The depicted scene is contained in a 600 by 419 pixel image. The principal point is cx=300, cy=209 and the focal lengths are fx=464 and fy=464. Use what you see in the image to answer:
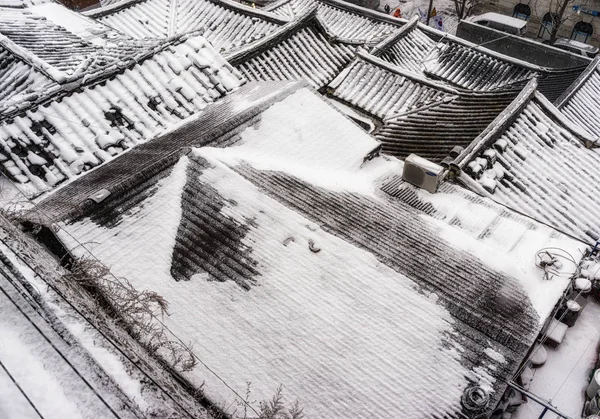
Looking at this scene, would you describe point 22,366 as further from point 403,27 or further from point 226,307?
point 403,27

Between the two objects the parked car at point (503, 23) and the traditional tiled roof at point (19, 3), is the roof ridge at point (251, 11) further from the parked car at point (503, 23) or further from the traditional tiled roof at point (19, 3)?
the parked car at point (503, 23)

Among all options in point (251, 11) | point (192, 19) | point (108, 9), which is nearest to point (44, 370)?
point (251, 11)

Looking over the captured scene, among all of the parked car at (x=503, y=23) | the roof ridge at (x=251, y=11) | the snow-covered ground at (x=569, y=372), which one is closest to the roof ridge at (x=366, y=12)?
the roof ridge at (x=251, y=11)

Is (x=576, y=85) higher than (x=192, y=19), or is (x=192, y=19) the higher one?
(x=576, y=85)

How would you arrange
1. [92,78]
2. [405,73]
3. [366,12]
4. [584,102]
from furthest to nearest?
1. [366,12]
2. [584,102]
3. [405,73]
4. [92,78]

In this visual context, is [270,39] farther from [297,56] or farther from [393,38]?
[393,38]

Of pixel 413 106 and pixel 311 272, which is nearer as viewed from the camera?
pixel 311 272
